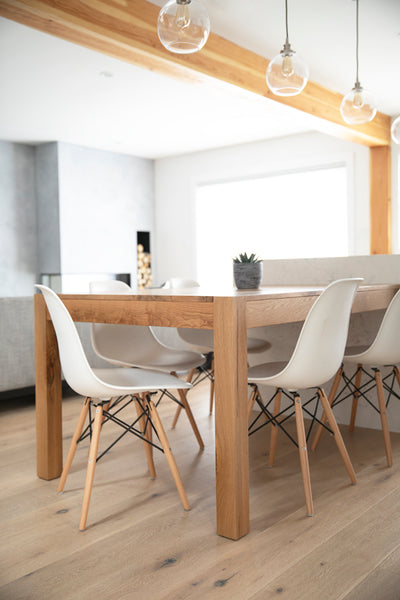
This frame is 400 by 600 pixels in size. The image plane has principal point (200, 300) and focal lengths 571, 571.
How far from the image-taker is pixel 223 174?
7320mm

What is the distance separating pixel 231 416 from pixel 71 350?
0.60m

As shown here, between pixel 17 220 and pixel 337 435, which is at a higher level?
pixel 17 220

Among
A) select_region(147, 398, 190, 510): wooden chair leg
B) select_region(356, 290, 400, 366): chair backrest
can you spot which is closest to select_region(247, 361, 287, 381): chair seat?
select_region(147, 398, 190, 510): wooden chair leg

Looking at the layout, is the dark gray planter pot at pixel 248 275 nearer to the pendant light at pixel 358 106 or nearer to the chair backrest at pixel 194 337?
the chair backrest at pixel 194 337

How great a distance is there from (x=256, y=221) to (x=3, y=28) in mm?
3978

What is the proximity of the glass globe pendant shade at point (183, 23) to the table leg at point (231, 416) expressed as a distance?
3.26ft

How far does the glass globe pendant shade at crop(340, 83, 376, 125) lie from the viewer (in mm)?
2934

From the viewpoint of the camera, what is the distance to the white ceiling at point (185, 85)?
3.67m

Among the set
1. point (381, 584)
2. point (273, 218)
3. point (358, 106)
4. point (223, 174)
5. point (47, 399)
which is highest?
point (223, 174)

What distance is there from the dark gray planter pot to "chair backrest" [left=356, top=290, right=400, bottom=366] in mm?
594

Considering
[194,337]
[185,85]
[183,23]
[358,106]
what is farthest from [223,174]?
[183,23]

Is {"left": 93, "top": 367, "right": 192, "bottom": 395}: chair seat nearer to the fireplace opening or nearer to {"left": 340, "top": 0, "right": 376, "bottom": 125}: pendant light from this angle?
{"left": 340, "top": 0, "right": 376, "bottom": 125}: pendant light

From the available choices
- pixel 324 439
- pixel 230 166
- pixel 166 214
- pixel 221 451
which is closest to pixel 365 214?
pixel 230 166

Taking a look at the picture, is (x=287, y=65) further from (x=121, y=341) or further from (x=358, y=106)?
(x=121, y=341)
